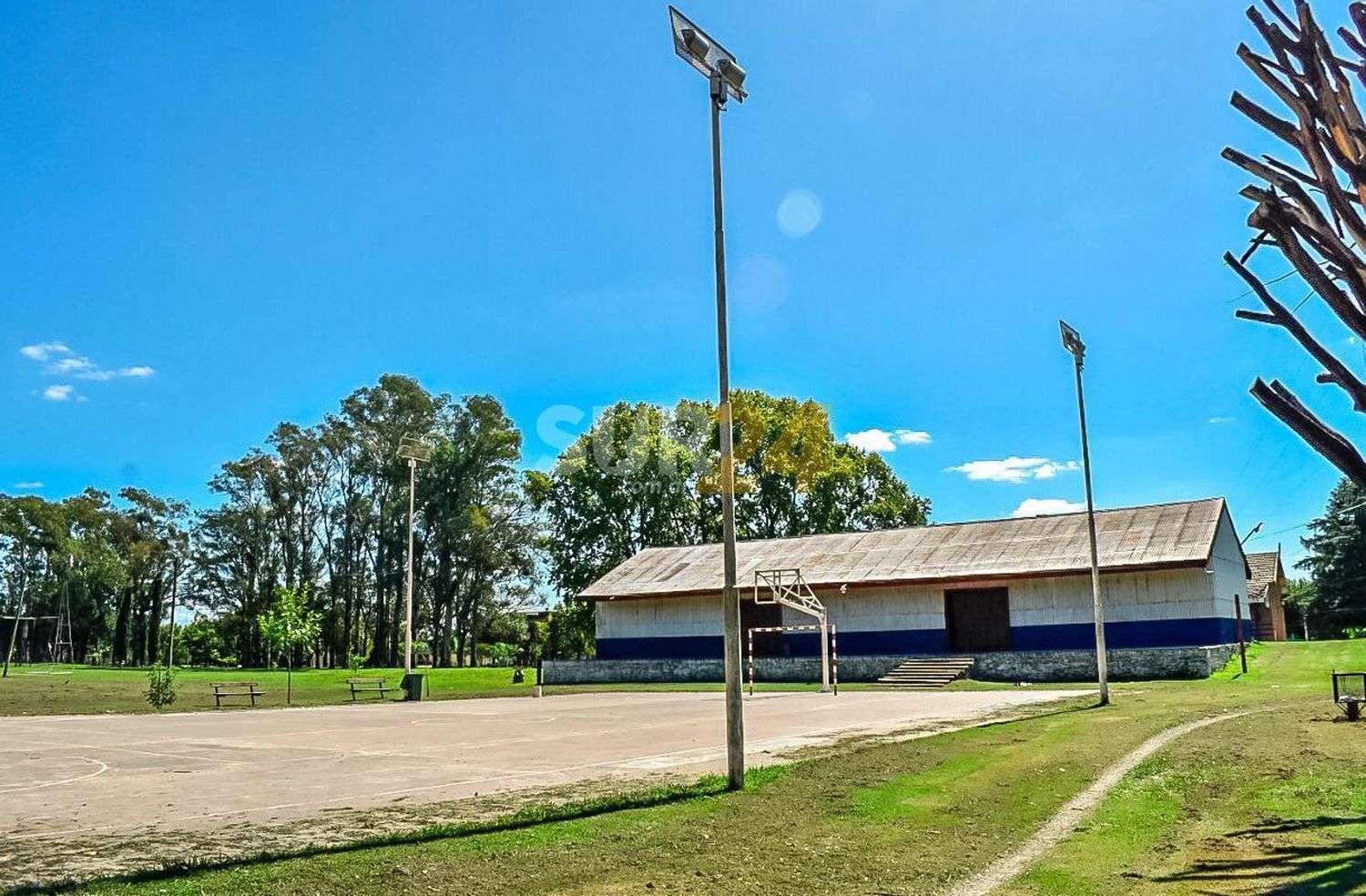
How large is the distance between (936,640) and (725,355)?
30430 mm

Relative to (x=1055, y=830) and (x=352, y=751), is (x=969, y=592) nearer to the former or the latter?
(x=352, y=751)

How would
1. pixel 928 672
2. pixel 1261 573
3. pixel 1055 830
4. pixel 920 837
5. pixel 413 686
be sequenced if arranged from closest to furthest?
pixel 920 837 → pixel 1055 830 → pixel 413 686 → pixel 928 672 → pixel 1261 573

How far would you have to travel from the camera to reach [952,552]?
41500 millimetres

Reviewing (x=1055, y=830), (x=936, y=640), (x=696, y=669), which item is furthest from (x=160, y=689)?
(x=1055, y=830)

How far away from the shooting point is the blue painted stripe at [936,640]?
113 feet

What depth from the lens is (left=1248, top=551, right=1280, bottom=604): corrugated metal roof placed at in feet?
161

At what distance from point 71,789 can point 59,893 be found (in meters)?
6.41

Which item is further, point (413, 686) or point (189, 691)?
point (189, 691)

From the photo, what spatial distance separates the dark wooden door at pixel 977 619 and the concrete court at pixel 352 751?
12.2 meters

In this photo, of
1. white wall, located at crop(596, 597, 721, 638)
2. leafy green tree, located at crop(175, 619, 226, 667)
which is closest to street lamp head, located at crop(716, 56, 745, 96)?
white wall, located at crop(596, 597, 721, 638)

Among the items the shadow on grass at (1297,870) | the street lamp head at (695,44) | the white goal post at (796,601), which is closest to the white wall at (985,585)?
the white goal post at (796,601)

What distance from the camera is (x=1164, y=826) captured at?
8305 mm

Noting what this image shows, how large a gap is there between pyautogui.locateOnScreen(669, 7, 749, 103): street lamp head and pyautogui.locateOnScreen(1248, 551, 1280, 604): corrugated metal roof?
43.9 metres

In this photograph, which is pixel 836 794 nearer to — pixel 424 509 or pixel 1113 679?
pixel 1113 679
